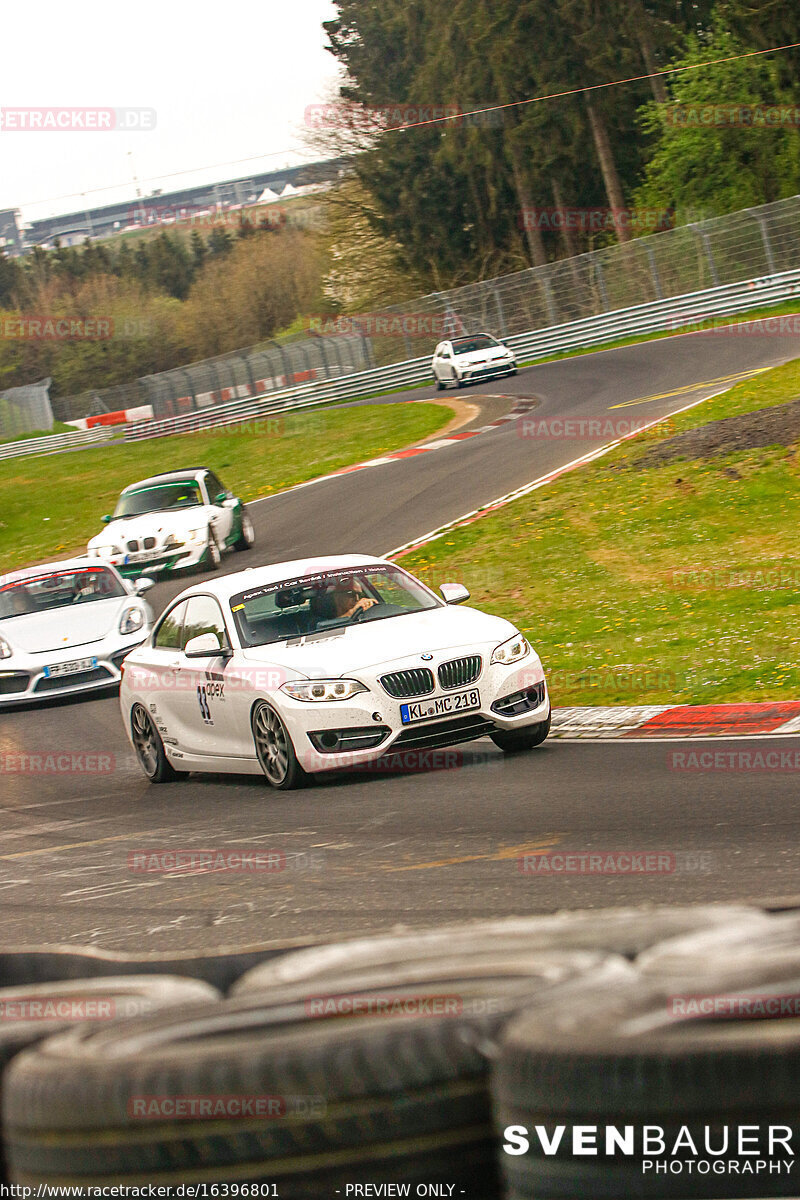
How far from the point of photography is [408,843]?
7.74 m

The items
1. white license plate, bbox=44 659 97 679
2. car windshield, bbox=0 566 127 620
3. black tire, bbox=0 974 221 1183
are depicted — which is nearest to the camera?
black tire, bbox=0 974 221 1183

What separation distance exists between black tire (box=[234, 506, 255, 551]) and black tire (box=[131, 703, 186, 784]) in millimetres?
12390

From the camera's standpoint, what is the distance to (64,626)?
668 inches

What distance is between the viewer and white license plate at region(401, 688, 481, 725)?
31.8ft

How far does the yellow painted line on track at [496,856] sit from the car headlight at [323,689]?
103 inches

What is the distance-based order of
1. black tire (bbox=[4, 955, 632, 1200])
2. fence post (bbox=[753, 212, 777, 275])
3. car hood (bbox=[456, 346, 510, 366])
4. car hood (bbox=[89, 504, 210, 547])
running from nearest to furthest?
black tire (bbox=[4, 955, 632, 1200]), car hood (bbox=[89, 504, 210, 547]), fence post (bbox=[753, 212, 777, 275]), car hood (bbox=[456, 346, 510, 366])

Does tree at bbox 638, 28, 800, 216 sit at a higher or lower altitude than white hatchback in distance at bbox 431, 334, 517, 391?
→ higher

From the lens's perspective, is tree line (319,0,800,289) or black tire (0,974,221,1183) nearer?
black tire (0,974,221,1183)

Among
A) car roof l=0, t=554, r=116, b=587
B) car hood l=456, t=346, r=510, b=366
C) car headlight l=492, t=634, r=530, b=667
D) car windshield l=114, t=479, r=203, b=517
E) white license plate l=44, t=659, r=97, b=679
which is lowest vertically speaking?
white license plate l=44, t=659, r=97, b=679

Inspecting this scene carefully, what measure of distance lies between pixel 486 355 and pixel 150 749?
31.9 meters

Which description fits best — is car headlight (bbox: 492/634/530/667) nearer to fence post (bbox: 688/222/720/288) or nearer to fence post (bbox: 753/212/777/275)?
fence post (bbox: 753/212/777/275)

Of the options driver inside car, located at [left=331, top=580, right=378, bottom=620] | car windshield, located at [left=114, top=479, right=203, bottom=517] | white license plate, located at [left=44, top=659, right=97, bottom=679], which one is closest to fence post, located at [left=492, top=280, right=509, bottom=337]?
car windshield, located at [left=114, top=479, right=203, bottom=517]

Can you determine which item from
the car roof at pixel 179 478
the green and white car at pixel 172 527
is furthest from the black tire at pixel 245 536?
the car roof at pixel 179 478

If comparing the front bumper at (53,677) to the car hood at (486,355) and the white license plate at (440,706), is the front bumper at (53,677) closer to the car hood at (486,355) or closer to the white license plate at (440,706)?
the white license plate at (440,706)
